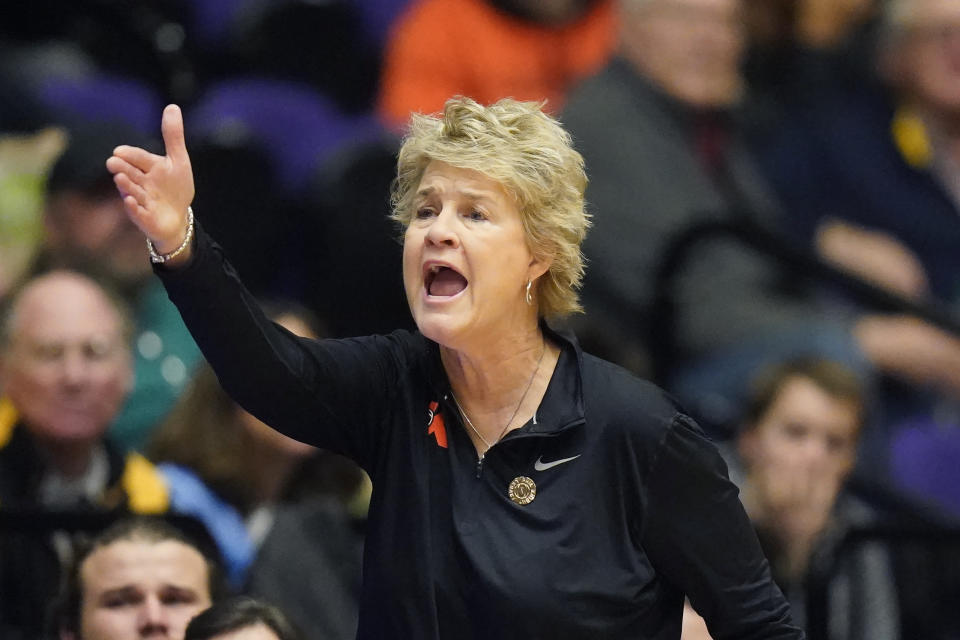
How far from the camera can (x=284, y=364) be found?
2.25 m

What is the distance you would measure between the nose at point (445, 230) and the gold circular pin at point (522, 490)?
1.12 ft

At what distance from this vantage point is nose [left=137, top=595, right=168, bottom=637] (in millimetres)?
3342

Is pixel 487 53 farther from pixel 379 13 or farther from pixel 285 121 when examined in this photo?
pixel 285 121

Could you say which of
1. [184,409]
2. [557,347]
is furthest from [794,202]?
[557,347]

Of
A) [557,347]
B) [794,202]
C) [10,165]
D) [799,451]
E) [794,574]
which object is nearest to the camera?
[557,347]

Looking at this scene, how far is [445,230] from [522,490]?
14.9 inches

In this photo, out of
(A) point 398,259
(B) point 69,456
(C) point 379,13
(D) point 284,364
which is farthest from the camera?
(C) point 379,13

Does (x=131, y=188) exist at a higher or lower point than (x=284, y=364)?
higher

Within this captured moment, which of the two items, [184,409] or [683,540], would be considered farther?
[184,409]

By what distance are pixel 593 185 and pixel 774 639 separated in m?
2.51

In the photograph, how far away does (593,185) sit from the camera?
15.8 feet

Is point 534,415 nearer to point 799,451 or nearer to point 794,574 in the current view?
point 794,574

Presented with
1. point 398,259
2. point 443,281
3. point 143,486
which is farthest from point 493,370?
point 398,259

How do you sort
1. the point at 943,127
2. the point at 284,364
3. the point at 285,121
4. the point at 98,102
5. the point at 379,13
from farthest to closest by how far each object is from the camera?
1. the point at 379,13
2. the point at 943,127
3. the point at 285,121
4. the point at 98,102
5. the point at 284,364
